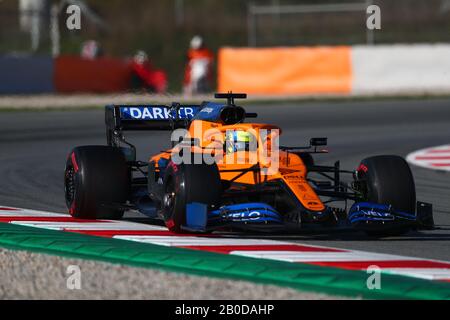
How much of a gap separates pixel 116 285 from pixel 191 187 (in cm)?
169

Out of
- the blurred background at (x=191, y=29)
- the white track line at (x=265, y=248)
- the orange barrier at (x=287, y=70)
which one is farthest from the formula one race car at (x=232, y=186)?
the blurred background at (x=191, y=29)

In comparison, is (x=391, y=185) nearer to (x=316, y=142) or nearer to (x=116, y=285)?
(x=316, y=142)

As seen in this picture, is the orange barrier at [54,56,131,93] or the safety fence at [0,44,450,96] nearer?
the safety fence at [0,44,450,96]

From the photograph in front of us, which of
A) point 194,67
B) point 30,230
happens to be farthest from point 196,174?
point 194,67

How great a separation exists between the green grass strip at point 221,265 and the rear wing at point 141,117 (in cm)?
172

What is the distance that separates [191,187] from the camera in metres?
8.95

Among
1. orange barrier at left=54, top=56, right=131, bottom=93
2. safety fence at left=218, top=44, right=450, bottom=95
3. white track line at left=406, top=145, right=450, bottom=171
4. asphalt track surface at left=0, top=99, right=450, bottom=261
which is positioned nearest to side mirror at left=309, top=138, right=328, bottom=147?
asphalt track surface at left=0, top=99, right=450, bottom=261

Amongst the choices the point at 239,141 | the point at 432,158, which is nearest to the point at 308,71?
the point at 432,158

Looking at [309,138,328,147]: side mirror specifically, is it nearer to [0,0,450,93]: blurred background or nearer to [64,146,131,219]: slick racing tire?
[64,146,131,219]: slick racing tire

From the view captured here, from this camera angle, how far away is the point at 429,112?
23.9m

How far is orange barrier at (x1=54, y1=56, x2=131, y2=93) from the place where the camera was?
96.9ft

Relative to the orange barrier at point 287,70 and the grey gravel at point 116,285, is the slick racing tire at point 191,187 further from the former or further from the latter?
the orange barrier at point 287,70

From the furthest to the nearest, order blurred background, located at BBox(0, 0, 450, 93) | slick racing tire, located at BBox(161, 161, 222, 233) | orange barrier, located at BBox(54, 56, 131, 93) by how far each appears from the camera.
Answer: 1. blurred background, located at BBox(0, 0, 450, 93)
2. orange barrier, located at BBox(54, 56, 131, 93)
3. slick racing tire, located at BBox(161, 161, 222, 233)

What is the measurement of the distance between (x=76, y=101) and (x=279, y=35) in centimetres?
836
